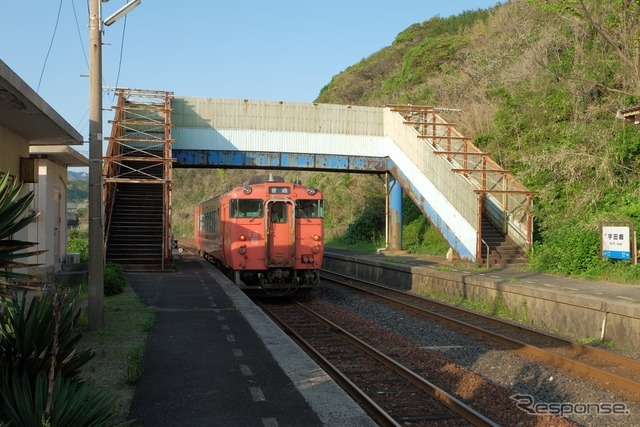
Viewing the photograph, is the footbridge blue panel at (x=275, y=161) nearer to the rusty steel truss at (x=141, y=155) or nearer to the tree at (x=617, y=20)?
the rusty steel truss at (x=141, y=155)

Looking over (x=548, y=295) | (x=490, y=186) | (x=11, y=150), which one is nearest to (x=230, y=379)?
(x=11, y=150)

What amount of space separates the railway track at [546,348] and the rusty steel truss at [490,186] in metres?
6.29

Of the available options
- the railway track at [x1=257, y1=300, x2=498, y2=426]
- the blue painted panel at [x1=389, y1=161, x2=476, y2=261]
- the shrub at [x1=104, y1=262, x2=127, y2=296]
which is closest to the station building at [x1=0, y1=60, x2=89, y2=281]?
the shrub at [x1=104, y1=262, x2=127, y2=296]

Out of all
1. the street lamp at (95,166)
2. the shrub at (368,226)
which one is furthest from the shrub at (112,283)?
the shrub at (368,226)

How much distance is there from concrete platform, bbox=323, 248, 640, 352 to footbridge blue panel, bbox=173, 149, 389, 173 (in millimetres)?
7758

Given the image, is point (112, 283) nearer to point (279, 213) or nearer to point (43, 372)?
point (279, 213)

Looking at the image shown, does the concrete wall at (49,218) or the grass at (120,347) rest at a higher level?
the concrete wall at (49,218)

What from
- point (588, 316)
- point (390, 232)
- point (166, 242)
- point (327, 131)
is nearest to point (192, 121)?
point (327, 131)

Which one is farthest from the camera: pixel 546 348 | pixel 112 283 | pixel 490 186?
pixel 490 186

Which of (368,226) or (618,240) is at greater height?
(368,226)

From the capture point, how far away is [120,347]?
338 inches

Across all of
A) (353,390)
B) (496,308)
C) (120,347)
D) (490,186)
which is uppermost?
(490,186)

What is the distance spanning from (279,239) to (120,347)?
24.4 feet
